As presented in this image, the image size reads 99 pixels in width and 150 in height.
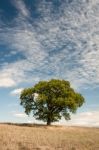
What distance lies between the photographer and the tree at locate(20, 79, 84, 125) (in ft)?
217

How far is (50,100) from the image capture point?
6625cm

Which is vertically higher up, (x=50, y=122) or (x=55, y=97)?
(x=55, y=97)

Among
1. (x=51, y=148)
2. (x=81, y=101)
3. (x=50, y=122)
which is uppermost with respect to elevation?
(x=81, y=101)

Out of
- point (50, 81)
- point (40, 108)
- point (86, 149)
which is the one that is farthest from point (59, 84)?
point (86, 149)

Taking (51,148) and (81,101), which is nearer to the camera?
(51,148)

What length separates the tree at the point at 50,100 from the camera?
217 feet

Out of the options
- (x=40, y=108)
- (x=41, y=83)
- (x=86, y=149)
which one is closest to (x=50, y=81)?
(x=41, y=83)

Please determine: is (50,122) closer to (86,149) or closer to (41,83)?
(41,83)

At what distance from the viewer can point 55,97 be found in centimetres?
6638

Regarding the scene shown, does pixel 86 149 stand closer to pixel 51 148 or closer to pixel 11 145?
pixel 51 148

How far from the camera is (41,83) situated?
67.6m

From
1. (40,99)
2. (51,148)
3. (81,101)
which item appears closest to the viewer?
(51,148)

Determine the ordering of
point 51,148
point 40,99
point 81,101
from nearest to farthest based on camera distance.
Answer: point 51,148, point 40,99, point 81,101

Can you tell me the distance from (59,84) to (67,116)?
6936mm
